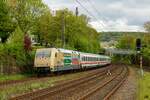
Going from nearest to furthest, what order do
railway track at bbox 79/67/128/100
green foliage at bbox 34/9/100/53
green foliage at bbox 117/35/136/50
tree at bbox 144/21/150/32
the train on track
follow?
1. railway track at bbox 79/67/128/100
2. the train on track
3. green foliage at bbox 34/9/100/53
4. tree at bbox 144/21/150/32
5. green foliage at bbox 117/35/136/50

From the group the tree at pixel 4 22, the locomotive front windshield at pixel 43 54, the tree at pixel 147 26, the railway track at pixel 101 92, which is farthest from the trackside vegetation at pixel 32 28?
the tree at pixel 147 26

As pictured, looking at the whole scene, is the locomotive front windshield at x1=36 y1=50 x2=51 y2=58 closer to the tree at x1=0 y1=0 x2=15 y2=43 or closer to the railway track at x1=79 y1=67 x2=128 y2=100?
the railway track at x1=79 y1=67 x2=128 y2=100

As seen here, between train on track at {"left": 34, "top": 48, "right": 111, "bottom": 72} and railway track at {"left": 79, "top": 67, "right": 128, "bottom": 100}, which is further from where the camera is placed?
train on track at {"left": 34, "top": 48, "right": 111, "bottom": 72}

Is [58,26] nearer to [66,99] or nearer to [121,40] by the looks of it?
[66,99]

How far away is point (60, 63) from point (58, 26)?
45445 millimetres

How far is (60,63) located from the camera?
46.2 meters

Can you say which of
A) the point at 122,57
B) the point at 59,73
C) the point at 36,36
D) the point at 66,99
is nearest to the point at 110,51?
the point at 122,57

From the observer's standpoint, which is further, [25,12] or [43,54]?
[25,12]

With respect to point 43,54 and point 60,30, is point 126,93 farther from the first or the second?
point 60,30

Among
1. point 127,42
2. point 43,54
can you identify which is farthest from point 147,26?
point 127,42

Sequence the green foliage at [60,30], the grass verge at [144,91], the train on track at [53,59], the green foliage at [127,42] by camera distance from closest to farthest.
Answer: the grass verge at [144,91]
the train on track at [53,59]
the green foliage at [60,30]
the green foliage at [127,42]

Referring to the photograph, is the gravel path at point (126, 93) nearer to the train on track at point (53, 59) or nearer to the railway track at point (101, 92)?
the railway track at point (101, 92)

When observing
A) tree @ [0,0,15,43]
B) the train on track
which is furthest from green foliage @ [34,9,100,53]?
the train on track

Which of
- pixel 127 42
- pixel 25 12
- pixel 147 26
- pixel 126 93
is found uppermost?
pixel 25 12
